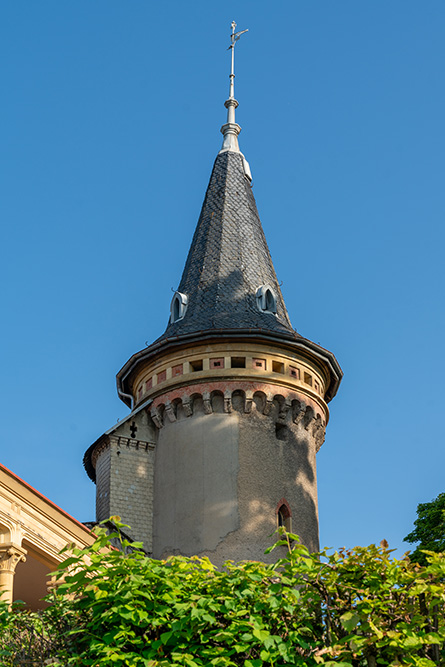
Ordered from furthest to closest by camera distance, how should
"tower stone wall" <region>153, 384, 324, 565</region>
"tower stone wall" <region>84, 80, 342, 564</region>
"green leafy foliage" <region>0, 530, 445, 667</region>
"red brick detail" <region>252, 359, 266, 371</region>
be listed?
"red brick detail" <region>252, 359, 266, 371</region> < "tower stone wall" <region>84, 80, 342, 564</region> < "tower stone wall" <region>153, 384, 324, 565</region> < "green leafy foliage" <region>0, 530, 445, 667</region>

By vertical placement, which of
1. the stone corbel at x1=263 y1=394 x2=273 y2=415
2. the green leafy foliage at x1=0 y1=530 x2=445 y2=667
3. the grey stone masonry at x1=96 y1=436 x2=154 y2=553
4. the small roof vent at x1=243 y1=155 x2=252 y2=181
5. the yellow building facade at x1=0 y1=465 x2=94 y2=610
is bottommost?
the green leafy foliage at x1=0 y1=530 x2=445 y2=667

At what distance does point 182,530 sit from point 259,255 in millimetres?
9239

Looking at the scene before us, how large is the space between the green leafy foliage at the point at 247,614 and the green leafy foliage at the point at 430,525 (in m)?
16.9

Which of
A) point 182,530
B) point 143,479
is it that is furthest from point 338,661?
point 143,479

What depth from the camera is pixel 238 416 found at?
2709cm

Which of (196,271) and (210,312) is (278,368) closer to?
(210,312)

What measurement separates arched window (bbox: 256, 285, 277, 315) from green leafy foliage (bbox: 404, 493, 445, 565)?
7877mm

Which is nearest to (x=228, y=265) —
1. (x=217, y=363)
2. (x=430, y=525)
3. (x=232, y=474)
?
(x=217, y=363)

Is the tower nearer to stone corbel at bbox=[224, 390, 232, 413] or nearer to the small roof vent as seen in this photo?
stone corbel at bbox=[224, 390, 232, 413]

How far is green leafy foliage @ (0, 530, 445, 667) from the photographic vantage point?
12898 mm

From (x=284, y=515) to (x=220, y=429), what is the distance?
2777mm

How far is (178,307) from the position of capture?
98.1 feet

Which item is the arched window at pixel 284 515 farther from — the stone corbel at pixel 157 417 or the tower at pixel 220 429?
the stone corbel at pixel 157 417

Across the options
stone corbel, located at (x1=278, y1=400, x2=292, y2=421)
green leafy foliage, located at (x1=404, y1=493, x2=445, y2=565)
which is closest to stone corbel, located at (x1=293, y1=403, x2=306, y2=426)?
stone corbel, located at (x1=278, y1=400, x2=292, y2=421)
